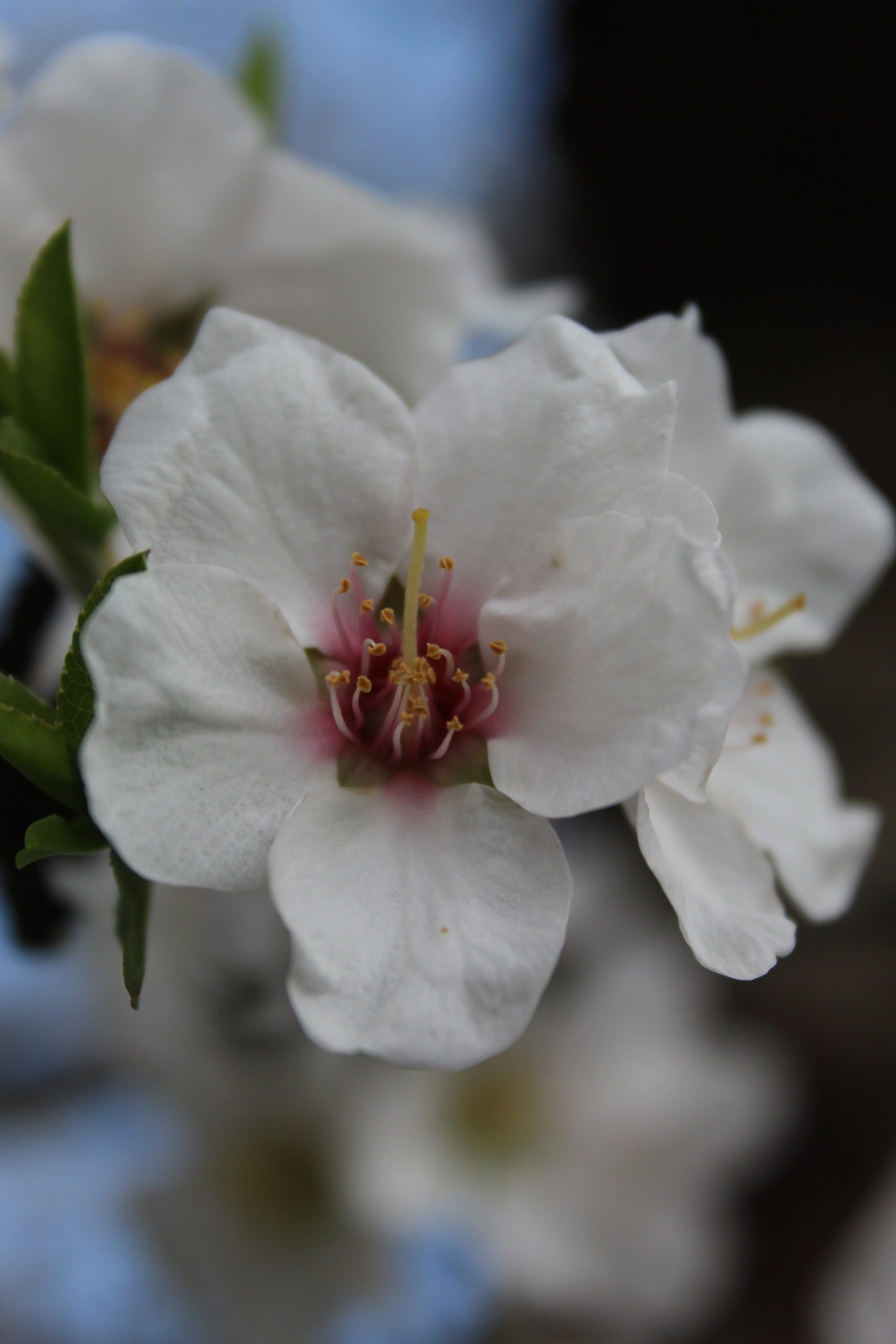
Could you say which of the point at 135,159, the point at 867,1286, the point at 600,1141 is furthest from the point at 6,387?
the point at 867,1286

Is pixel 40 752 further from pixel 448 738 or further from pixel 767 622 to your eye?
pixel 767 622

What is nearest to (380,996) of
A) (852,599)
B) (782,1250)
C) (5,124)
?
(852,599)

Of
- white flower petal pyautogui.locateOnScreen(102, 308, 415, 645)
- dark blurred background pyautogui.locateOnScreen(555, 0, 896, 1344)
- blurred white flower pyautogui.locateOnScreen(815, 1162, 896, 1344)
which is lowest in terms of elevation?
blurred white flower pyautogui.locateOnScreen(815, 1162, 896, 1344)

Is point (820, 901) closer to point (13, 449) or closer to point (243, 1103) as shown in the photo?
point (13, 449)

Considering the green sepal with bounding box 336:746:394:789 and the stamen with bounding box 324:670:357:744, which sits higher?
the stamen with bounding box 324:670:357:744

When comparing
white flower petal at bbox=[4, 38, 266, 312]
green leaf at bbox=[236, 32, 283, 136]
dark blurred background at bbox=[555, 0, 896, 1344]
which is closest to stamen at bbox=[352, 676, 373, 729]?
white flower petal at bbox=[4, 38, 266, 312]

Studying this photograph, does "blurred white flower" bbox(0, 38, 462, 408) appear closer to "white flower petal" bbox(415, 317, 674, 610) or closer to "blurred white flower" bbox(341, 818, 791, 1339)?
"white flower petal" bbox(415, 317, 674, 610)
